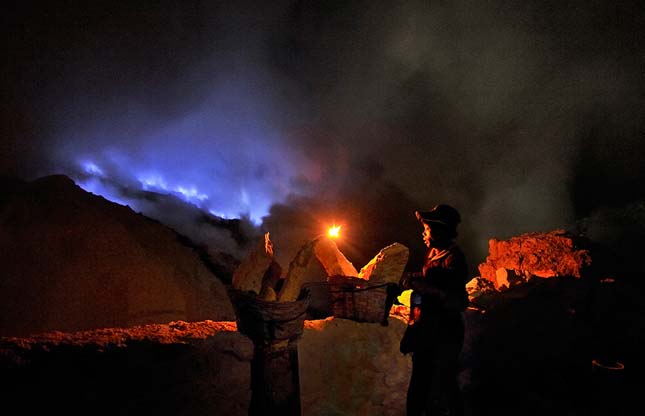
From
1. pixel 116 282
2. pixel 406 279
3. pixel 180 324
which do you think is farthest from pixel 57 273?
pixel 406 279

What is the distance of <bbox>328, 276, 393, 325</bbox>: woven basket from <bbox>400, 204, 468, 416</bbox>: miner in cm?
75

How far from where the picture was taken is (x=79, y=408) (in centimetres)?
219

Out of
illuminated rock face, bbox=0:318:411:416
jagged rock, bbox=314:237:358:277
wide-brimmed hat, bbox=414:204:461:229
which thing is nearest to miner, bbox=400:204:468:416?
wide-brimmed hat, bbox=414:204:461:229

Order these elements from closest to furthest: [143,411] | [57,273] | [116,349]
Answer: [143,411]
[116,349]
[57,273]

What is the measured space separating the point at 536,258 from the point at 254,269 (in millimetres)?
5563

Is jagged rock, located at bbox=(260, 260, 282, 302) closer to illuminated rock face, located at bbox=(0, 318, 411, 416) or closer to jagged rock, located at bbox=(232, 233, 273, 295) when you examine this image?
jagged rock, located at bbox=(232, 233, 273, 295)

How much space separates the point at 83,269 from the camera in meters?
8.25

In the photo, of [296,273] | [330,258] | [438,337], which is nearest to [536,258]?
[330,258]

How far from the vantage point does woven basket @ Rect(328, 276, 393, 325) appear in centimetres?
361

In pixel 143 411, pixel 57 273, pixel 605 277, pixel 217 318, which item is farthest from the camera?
pixel 217 318

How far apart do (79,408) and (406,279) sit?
2.68 meters

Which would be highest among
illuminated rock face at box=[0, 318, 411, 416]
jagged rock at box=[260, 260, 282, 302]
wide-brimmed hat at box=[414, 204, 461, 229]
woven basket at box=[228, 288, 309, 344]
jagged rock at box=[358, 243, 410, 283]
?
wide-brimmed hat at box=[414, 204, 461, 229]

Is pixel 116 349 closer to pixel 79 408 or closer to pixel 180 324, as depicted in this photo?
pixel 79 408

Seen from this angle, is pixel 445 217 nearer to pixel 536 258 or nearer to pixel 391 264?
pixel 391 264
